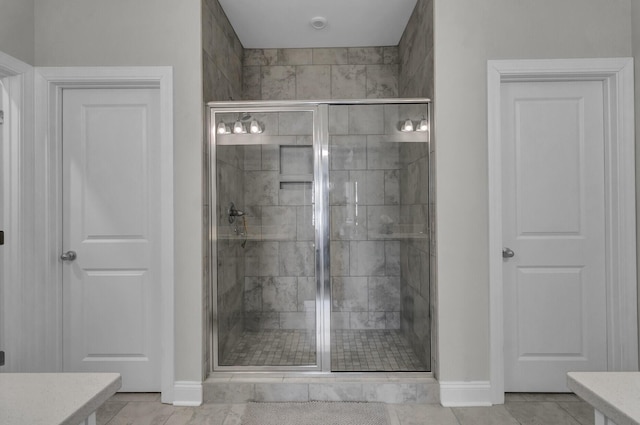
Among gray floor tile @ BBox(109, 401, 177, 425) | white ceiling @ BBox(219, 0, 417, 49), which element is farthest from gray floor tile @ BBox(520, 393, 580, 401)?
white ceiling @ BBox(219, 0, 417, 49)

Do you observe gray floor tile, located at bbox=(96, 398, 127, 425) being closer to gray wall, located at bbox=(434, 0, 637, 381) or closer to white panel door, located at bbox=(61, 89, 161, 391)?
white panel door, located at bbox=(61, 89, 161, 391)

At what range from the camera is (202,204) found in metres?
2.54

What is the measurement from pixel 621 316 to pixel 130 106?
11.0 feet

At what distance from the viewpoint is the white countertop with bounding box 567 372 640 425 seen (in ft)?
2.60

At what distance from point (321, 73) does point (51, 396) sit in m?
3.41

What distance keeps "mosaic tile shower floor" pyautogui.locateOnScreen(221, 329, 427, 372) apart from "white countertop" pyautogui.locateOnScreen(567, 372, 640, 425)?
1.72m

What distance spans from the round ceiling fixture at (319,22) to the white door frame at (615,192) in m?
1.35

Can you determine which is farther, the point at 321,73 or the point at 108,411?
the point at 321,73

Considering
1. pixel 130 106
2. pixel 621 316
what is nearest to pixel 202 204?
pixel 130 106

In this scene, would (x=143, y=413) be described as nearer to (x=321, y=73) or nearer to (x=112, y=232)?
(x=112, y=232)

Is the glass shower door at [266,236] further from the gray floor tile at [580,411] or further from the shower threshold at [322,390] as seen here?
the gray floor tile at [580,411]

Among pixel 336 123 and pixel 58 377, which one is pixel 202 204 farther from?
pixel 58 377

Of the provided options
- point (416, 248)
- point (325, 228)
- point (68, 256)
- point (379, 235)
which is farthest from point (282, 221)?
point (68, 256)

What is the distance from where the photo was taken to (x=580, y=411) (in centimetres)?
238
